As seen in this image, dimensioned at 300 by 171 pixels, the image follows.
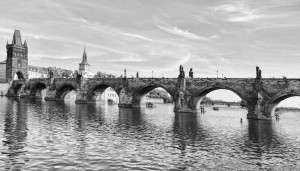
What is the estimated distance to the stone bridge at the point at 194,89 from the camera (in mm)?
56125

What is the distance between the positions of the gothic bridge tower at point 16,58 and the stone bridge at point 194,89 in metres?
69.3

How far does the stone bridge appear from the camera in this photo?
5612 centimetres

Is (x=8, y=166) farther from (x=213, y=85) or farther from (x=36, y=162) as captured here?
(x=213, y=85)

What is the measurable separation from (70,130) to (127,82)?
47114 millimetres

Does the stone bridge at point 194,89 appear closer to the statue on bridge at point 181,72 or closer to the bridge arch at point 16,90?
the statue on bridge at point 181,72

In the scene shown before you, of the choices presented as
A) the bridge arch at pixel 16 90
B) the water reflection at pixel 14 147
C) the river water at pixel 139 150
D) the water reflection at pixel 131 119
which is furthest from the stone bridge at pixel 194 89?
the bridge arch at pixel 16 90

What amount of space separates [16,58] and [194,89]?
12602cm

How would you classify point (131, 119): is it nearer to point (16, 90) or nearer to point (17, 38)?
point (16, 90)

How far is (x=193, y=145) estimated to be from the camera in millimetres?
29344

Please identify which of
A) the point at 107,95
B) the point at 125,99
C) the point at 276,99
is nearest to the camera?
the point at 276,99

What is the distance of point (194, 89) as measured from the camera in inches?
2672

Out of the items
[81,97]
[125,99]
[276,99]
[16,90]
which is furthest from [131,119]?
[16,90]

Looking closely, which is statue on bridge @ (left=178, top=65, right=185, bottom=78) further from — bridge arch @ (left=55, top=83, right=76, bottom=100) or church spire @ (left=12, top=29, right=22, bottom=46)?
church spire @ (left=12, top=29, right=22, bottom=46)

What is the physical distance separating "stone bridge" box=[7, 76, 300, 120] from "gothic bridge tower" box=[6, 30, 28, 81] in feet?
227
